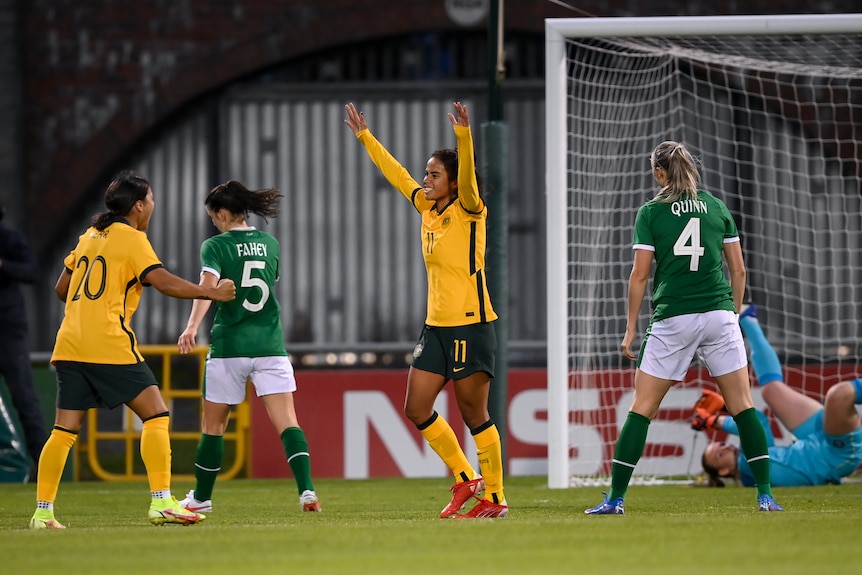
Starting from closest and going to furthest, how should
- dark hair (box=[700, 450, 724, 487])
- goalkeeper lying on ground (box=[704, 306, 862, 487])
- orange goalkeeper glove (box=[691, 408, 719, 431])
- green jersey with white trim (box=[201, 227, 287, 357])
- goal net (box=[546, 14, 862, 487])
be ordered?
green jersey with white trim (box=[201, 227, 287, 357]) → goalkeeper lying on ground (box=[704, 306, 862, 487]) → orange goalkeeper glove (box=[691, 408, 719, 431]) → dark hair (box=[700, 450, 724, 487]) → goal net (box=[546, 14, 862, 487])

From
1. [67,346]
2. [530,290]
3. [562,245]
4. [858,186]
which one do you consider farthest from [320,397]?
[858,186]

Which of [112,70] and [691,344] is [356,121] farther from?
[112,70]

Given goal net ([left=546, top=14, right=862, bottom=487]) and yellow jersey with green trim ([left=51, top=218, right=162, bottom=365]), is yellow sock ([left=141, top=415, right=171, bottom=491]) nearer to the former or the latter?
yellow jersey with green trim ([left=51, top=218, right=162, bottom=365])

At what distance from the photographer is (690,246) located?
6773 mm

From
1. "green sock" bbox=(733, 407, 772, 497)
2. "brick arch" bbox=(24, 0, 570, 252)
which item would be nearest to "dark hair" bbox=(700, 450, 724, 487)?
"green sock" bbox=(733, 407, 772, 497)

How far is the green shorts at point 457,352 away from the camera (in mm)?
6754

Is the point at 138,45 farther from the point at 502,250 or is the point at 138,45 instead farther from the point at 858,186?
the point at 858,186

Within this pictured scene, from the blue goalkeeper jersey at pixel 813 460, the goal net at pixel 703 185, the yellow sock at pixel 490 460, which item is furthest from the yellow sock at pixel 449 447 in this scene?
the blue goalkeeper jersey at pixel 813 460

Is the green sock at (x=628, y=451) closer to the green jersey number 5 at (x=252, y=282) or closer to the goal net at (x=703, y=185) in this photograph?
the green jersey number 5 at (x=252, y=282)

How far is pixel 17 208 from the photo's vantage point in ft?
47.4

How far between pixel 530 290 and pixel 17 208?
5587 millimetres

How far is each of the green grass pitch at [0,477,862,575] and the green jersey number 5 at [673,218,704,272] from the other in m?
1.26

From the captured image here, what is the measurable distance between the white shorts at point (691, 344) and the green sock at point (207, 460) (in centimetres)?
234

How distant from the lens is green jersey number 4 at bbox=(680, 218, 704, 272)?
6.77 m
